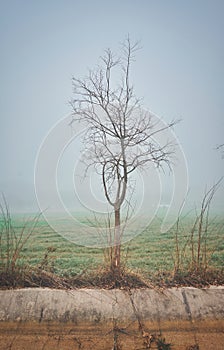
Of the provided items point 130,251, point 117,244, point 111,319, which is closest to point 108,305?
point 111,319

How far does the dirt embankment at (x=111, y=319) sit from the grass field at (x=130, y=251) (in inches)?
19.2

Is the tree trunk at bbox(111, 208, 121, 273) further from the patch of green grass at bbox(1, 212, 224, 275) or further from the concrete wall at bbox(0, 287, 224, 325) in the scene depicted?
the concrete wall at bbox(0, 287, 224, 325)

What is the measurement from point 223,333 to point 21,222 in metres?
2.46

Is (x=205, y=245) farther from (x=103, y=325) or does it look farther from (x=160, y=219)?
(x=103, y=325)

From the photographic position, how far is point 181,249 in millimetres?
3361

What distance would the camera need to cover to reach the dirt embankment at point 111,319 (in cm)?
226

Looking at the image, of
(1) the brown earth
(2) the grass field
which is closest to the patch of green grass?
(2) the grass field

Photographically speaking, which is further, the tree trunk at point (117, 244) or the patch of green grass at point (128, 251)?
the patch of green grass at point (128, 251)

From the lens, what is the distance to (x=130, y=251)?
11.8 ft

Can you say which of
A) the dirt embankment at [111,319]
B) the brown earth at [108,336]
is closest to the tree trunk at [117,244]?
the dirt embankment at [111,319]

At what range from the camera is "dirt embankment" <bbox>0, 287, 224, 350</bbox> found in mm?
2258

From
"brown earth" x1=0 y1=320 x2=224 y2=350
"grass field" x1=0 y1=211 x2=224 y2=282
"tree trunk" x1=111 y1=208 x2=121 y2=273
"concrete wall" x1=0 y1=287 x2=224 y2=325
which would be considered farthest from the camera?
"grass field" x1=0 y1=211 x2=224 y2=282

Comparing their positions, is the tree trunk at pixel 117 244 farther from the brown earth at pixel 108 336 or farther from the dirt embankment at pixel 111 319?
the brown earth at pixel 108 336

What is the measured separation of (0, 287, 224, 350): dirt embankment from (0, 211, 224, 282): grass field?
0.49 meters
